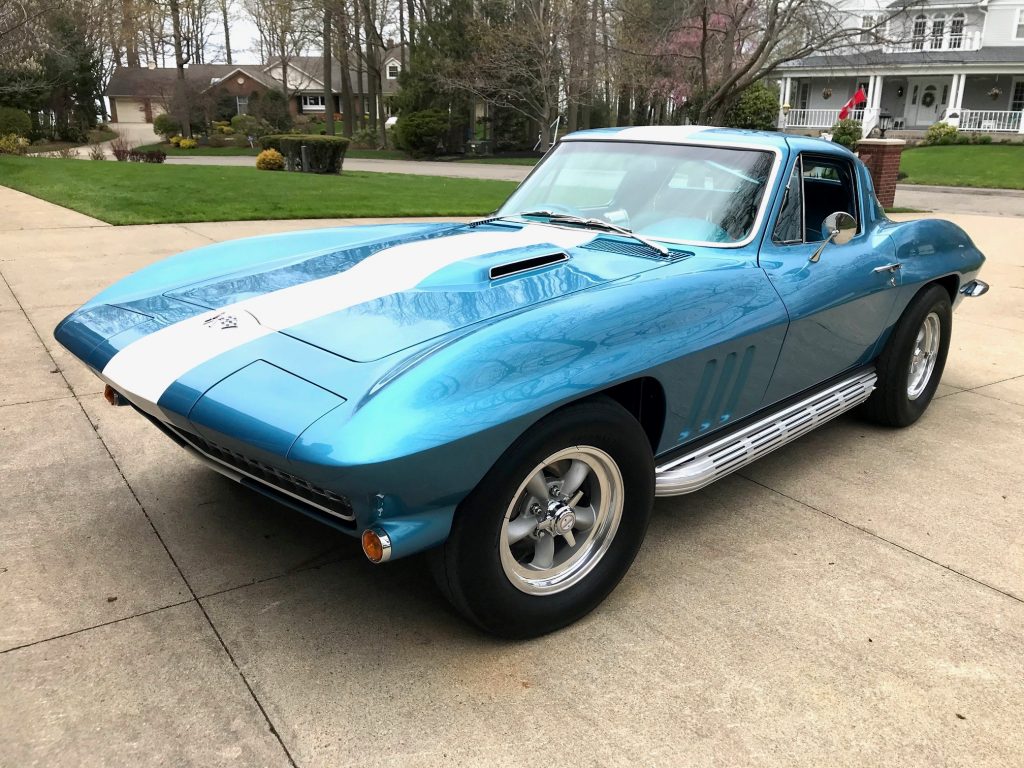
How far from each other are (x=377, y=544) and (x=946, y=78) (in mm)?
46716

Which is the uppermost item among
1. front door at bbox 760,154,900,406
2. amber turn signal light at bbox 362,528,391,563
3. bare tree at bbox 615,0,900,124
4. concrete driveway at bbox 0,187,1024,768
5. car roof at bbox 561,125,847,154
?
bare tree at bbox 615,0,900,124

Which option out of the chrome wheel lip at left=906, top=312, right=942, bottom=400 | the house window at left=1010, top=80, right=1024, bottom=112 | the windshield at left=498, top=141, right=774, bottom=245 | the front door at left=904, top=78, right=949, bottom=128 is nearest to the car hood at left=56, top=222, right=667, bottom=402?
the windshield at left=498, top=141, right=774, bottom=245

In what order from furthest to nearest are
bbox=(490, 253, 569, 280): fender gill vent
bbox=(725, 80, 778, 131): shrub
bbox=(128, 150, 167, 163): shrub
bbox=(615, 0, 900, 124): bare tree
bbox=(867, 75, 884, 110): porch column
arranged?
1. bbox=(867, 75, 884, 110): porch column
2. bbox=(725, 80, 778, 131): shrub
3. bbox=(128, 150, 167, 163): shrub
4. bbox=(615, 0, 900, 124): bare tree
5. bbox=(490, 253, 569, 280): fender gill vent

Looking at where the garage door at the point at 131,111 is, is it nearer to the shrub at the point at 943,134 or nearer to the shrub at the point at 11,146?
the shrub at the point at 11,146

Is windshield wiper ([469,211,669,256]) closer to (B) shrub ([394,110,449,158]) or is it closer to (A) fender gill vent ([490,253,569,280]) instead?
(A) fender gill vent ([490,253,569,280])

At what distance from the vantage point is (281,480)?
2219 millimetres

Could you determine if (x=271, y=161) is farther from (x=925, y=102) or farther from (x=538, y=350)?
(x=925, y=102)

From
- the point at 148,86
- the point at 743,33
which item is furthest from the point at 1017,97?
the point at 148,86

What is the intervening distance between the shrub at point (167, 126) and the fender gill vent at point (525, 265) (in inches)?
1882

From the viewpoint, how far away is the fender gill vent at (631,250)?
119 inches

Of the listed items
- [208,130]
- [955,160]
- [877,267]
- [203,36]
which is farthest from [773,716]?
[203,36]

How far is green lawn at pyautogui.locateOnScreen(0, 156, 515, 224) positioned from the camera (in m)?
12.1

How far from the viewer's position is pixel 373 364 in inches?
84.8

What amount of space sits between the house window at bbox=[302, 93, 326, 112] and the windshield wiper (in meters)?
76.4
